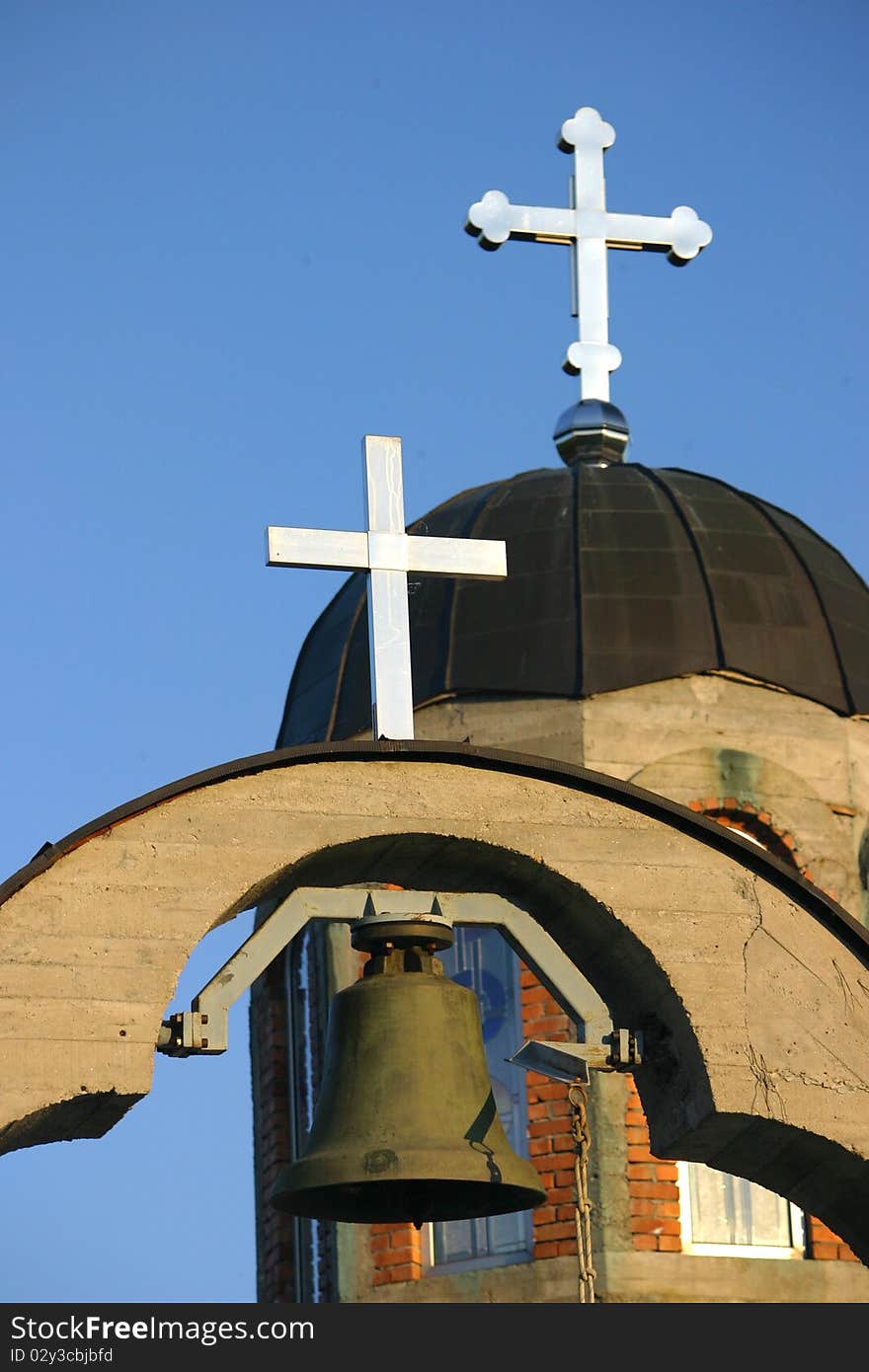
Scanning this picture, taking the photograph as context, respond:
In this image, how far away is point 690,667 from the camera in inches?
A: 576

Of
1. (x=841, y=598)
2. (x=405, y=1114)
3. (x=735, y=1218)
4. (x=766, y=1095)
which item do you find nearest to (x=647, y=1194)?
Result: (x=735, y=1218)

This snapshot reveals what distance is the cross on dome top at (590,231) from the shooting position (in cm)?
1209

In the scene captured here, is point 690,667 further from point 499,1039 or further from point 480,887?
point 480,887

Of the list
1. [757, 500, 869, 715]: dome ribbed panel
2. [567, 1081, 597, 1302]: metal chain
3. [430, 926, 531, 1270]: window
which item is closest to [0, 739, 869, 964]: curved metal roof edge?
[567, 1081, 597, 1302]: metal chain

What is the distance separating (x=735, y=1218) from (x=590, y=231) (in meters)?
5.42

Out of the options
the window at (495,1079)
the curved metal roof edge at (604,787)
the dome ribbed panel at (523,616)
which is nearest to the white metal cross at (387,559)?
the curved metal roof edge at (604,787)

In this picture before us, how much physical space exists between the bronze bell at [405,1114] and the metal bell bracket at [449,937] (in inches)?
3.4

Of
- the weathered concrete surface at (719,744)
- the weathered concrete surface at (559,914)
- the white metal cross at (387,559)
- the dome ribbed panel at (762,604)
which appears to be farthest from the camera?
the dome ribbed panel at (762,604)

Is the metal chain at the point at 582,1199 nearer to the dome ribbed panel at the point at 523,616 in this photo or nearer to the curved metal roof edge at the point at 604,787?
the curved metal roof edge at the point at 604,787

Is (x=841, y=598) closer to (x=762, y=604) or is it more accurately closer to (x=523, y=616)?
(x=762, y=604)

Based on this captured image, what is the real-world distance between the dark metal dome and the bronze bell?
5849mm

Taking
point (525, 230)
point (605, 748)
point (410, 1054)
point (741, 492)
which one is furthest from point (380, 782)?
point (741, 492)

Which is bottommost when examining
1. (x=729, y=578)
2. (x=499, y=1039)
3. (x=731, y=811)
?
(x=499, y=1039)

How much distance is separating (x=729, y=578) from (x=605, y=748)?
1.34m
